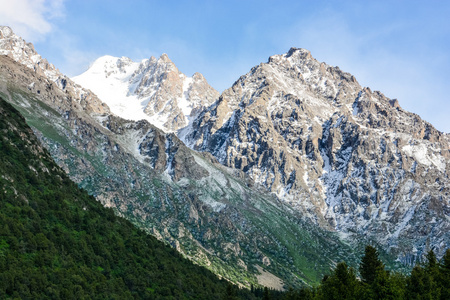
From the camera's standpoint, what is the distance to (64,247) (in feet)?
422

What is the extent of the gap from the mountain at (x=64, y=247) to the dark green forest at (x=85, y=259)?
25 centimetres

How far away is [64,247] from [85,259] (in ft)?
24.0

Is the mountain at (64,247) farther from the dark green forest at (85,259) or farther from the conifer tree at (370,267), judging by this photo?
the conifer tree at (370,267)

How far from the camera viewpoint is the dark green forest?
101625 mm

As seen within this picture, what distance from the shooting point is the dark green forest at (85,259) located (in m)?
102

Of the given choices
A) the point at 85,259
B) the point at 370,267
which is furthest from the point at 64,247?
the point at 370,267

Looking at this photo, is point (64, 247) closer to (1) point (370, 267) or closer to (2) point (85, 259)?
(2) point (85, 259)

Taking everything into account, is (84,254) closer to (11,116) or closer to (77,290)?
(77,290)

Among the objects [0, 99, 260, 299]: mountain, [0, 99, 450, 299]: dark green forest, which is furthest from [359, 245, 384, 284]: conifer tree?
[0, 99, 260, 299]: mountain

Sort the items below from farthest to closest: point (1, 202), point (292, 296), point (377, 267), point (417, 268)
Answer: point (292, 296) → point (1, 202) → point (377, 267) → point (417, 268)

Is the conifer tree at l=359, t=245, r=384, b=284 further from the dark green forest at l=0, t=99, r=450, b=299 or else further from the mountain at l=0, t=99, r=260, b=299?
the mountain at l=0, t=99, r=260, b=299

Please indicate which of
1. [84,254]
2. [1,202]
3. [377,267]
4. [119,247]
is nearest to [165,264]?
[119,247]

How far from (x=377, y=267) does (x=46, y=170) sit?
114 metres

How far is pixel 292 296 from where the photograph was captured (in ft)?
442
